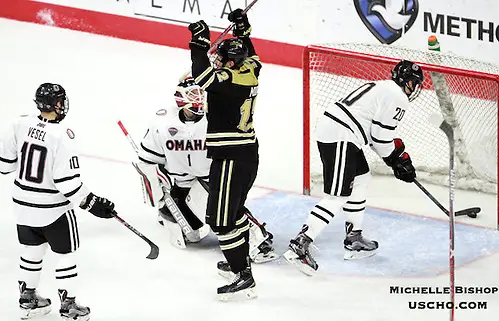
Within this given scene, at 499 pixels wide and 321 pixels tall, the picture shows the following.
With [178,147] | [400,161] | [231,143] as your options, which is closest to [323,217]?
[400,161]

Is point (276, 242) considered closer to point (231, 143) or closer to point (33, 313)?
point (231, 143)

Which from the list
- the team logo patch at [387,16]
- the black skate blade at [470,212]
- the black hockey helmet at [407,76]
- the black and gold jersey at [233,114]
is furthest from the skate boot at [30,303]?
the team logo patch at [387,16]

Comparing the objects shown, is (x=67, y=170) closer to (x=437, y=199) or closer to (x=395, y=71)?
(x=395, y=71)

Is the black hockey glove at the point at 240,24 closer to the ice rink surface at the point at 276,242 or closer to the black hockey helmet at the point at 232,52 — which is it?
the black hockey helmet at the point at 232,52

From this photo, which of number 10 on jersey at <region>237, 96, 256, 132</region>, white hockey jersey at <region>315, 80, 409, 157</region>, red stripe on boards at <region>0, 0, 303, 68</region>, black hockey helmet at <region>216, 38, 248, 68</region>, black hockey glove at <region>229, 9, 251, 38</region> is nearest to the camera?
black hockey helmet at <region>216, 38, 248, 68</region>

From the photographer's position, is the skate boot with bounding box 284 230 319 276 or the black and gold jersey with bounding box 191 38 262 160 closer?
the black and gold jersey with bounding box 191 38 262 160

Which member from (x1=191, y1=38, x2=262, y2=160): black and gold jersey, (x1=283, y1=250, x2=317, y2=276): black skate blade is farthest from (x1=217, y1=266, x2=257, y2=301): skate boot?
(x1=191, y1=38, x2=262, y2=160): black and gold jersey

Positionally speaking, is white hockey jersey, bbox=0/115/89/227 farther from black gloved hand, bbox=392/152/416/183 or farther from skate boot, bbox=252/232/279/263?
black gloved hand, bbox=392/152/416/183

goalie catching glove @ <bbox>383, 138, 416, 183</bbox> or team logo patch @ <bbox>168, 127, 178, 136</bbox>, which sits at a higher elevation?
team logo patch @ <bbox>168, 127, 178, 136</bbox>

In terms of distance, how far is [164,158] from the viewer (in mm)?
6832

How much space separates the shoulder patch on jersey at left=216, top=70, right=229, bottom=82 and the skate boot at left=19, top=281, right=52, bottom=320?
1320 millimetres

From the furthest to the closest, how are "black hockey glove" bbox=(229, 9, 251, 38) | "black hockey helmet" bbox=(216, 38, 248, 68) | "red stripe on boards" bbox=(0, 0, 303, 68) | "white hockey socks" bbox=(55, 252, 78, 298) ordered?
1. "red stripe on boards" bbox=(0, 0, 303, 68)
2. "black hockey glove" bbox=(229, 9, 251, 38)
3. "black hockey helmet" bbox=(216, 38, 248, 68)
4. "white hockey socks" bbox=(55, 252, 78, 298)

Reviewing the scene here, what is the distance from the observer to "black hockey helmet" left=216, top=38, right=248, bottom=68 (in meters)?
5.90

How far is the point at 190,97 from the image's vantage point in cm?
662
